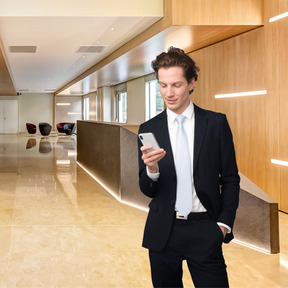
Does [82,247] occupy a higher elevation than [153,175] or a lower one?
lower

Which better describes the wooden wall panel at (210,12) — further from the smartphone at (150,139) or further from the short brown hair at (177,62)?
the smartphone at (150,139)

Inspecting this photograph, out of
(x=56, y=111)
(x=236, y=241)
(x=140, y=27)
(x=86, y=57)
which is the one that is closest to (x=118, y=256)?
(x=236, y=241)

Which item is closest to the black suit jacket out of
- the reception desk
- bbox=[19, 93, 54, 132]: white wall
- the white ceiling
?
the reception desk

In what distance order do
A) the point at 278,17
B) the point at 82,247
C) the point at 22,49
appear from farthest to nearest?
the point at 22,49
the point at 278,17
the point at 82,247

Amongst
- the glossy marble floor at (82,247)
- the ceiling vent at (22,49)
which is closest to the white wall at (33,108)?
the ceiling vent at (22,49)

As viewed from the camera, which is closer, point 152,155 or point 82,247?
point 152,155

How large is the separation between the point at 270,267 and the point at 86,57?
33.7 ft

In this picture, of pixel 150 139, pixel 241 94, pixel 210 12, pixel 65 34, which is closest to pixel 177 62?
pixel 150 139

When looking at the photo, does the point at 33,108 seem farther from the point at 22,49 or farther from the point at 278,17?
the point at 278,17

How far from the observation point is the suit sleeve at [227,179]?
159 centimetres

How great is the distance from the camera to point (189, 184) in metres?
1.56

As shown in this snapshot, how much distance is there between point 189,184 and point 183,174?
0.05m

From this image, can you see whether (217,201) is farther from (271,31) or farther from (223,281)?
(271,31)

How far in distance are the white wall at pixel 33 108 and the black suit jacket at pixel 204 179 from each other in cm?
3184
